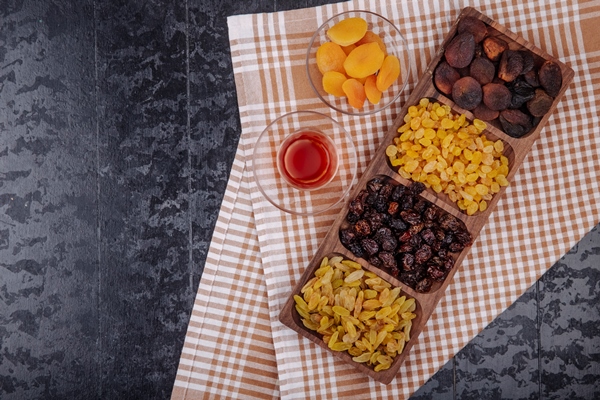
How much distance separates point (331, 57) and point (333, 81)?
61 millimetres

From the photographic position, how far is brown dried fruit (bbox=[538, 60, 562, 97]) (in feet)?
4.43

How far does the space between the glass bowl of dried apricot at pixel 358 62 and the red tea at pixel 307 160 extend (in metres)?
0.11

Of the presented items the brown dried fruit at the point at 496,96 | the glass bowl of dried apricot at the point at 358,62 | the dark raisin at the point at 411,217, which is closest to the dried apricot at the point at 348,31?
the glass bowl of dried apricot at the point at 358,62

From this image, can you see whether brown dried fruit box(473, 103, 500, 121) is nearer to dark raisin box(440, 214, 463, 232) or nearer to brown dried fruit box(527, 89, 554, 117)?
brown dried fruit box(527, 89, 554, 117)

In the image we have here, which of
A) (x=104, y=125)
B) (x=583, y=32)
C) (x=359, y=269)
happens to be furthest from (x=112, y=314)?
(x=583, y=32)

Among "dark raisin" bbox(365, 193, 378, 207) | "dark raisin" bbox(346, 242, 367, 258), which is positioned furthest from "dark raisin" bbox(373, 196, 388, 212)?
"dark raisin" bbox(346, 242, 367, 258)

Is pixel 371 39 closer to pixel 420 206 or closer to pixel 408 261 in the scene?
pixel 420 206

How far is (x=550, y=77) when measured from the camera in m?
1.35

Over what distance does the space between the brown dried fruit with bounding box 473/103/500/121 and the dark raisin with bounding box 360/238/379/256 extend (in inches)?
16.5

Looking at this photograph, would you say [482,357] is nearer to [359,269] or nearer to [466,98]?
[359,269]

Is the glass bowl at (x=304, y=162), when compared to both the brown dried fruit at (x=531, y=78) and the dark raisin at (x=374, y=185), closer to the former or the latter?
the dark raisin at (x=374, y=185)

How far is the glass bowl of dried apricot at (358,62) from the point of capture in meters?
1.37

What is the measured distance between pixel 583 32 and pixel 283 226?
0.98 m

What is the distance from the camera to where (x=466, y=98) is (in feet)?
4.42
